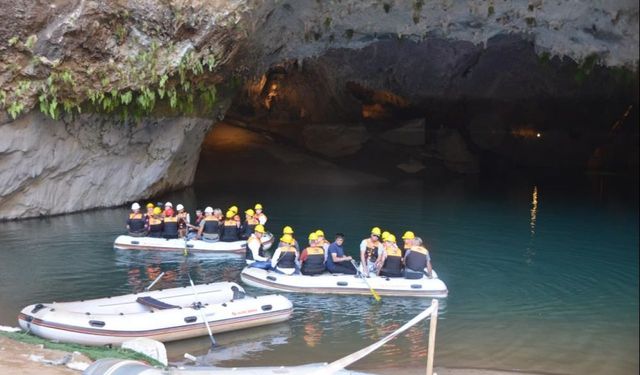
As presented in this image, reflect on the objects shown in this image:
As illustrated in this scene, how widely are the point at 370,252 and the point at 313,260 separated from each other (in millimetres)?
1544

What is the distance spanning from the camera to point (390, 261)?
14.9 metres

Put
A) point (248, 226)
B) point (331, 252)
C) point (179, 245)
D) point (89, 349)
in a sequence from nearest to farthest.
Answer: point (89, 349) → point (331, 252) → point (179, 245) → point (248, 226)

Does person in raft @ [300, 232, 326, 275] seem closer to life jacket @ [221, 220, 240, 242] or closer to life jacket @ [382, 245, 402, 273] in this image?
life jacket @ [382, 245, 402, 273]

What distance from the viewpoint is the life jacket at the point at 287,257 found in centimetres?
→ 1506

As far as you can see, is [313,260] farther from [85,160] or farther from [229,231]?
[85,160]

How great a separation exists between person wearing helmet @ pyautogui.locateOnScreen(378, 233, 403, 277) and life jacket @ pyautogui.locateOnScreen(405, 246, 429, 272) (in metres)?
0.22

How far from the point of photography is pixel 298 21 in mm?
22875

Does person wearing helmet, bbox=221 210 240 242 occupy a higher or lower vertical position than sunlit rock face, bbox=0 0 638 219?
lower

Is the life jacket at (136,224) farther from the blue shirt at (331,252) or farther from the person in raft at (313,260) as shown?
the blue shirt at (331,252)

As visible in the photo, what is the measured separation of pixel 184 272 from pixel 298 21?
10296mm

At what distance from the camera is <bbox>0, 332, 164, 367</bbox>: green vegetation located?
369 inches

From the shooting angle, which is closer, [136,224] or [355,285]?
[355,285]

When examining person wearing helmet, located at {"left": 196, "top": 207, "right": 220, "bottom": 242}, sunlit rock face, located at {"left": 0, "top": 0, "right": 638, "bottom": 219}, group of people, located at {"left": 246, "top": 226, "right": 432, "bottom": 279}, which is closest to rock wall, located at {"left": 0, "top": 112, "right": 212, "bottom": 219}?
sunlit rock face, located at {"left": 0, "top": 0, "right": 638, "bottom": 219}

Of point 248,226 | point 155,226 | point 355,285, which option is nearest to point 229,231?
point 248,226
